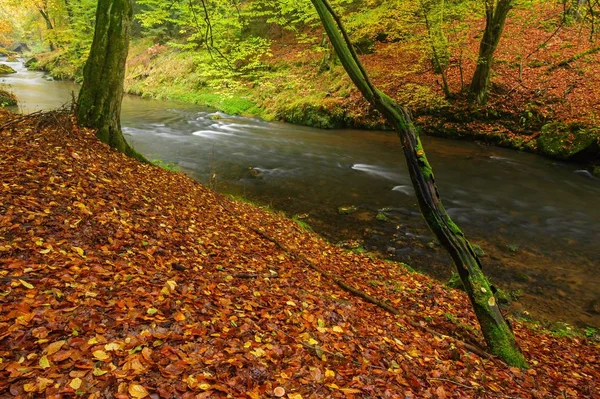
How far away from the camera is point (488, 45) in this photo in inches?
555

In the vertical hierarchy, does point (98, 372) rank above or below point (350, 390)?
above

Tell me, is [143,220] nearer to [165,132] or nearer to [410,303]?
[410,303]

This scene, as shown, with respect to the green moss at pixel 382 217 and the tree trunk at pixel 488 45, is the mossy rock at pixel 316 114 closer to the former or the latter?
the tree trunk at pixel 488 45

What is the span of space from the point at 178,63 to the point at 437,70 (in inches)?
879

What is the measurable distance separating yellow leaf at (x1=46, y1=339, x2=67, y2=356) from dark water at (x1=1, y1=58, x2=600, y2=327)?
21.2ft

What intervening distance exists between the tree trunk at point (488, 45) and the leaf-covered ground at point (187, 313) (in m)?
11.9

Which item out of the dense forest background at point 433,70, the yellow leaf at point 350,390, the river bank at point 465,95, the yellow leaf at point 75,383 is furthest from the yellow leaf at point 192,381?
the river bank at point 465,95

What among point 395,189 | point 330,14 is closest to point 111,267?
point 330,14

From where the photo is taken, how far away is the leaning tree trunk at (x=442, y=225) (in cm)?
420

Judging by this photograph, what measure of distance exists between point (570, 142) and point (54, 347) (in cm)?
1619

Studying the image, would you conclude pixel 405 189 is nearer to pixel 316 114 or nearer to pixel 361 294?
pixel 361 294

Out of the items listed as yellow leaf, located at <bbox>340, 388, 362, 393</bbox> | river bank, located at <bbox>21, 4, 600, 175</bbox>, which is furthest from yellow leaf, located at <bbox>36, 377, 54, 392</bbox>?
river bank, located at <bbox>21, 4, 600, 175</bbox>

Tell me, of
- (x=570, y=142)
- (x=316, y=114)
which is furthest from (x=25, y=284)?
(x=316, y=114)

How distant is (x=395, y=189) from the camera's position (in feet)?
37.9
